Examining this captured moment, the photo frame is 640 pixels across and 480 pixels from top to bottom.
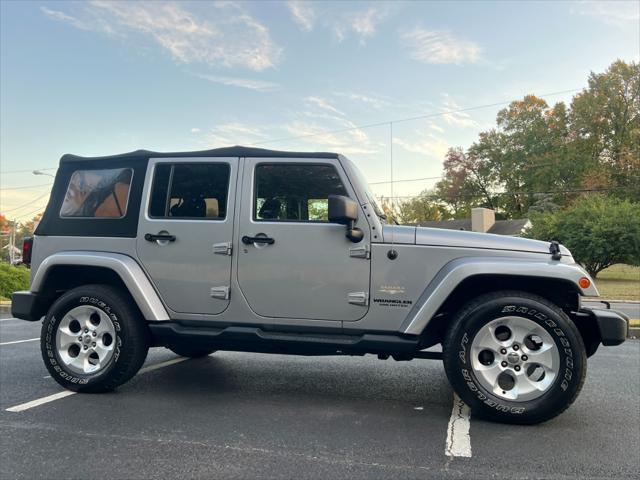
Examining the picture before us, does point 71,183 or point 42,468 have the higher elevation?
point 71,183

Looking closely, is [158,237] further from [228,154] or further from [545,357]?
[545,357]

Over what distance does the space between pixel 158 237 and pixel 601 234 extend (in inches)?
1155

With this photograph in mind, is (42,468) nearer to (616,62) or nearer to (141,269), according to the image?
(141,269)

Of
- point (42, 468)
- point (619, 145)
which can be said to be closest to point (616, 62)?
point (619, 145)

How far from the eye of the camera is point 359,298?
398 centimetres

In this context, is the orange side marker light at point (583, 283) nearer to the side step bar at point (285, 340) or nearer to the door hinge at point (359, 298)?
the side step bar at point (285, 340)

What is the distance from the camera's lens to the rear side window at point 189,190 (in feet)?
14.4

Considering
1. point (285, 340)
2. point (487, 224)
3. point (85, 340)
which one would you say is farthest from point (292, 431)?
point (487, 224)

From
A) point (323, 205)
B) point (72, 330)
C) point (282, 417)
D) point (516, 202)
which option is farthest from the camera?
point (516, 202)

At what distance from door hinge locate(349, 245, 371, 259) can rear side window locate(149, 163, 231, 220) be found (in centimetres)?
117

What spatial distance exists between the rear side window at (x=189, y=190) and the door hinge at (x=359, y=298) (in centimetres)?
131

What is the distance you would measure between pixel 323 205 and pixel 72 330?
2.45 metres

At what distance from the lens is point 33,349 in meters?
6.62

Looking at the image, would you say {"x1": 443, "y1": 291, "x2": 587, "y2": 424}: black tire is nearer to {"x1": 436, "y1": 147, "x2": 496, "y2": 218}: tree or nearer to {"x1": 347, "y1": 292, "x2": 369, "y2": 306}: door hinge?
{"x1": 347, "y1": 292, "x2": 369, "y2": 306}: door hinge
